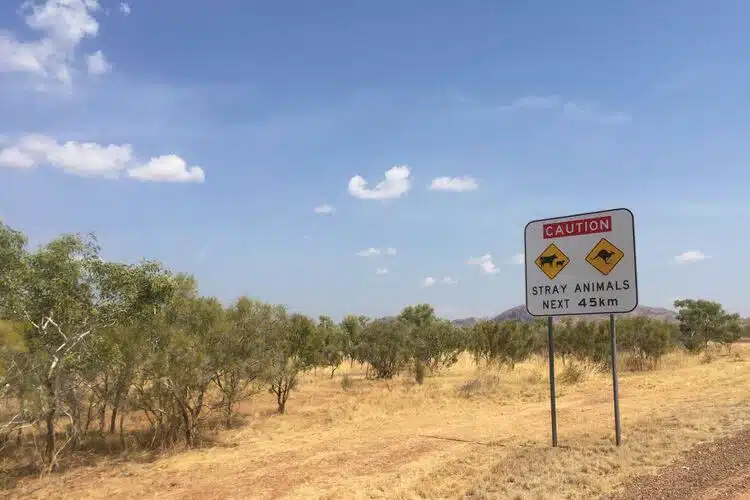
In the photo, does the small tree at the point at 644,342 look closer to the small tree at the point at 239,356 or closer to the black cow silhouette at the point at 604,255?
the small tree at the point at 239,356

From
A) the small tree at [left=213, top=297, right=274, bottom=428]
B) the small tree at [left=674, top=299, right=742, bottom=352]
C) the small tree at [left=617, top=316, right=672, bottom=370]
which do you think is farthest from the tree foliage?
the small tree at [left=674, top=299, right=742, bottom=352]

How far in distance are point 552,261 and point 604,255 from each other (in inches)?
30.3

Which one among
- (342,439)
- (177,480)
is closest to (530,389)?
(342,439)

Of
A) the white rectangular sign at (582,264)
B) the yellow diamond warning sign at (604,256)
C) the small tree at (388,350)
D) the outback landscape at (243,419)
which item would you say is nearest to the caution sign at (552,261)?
the white rectangular sign at (582,264)

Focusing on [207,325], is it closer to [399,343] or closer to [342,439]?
[342,439]

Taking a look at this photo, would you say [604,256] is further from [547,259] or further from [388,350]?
[388,350]

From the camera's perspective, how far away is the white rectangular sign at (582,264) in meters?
7.92

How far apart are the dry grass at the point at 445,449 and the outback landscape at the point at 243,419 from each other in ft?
0.15

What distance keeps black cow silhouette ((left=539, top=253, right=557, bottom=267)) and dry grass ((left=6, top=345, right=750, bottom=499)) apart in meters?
2.76

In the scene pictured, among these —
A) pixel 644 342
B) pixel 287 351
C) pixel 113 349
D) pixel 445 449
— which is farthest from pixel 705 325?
pixel 113 349

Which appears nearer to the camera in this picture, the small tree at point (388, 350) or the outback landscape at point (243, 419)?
the outback landscape at point (243, 419)

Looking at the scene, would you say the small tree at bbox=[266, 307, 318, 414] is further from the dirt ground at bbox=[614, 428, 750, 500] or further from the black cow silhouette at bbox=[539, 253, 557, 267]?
the dirt ground at bbox=[614, 428, 750, 500]

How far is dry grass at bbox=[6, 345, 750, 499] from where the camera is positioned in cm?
724

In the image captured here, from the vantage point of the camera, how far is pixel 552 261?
859cm
